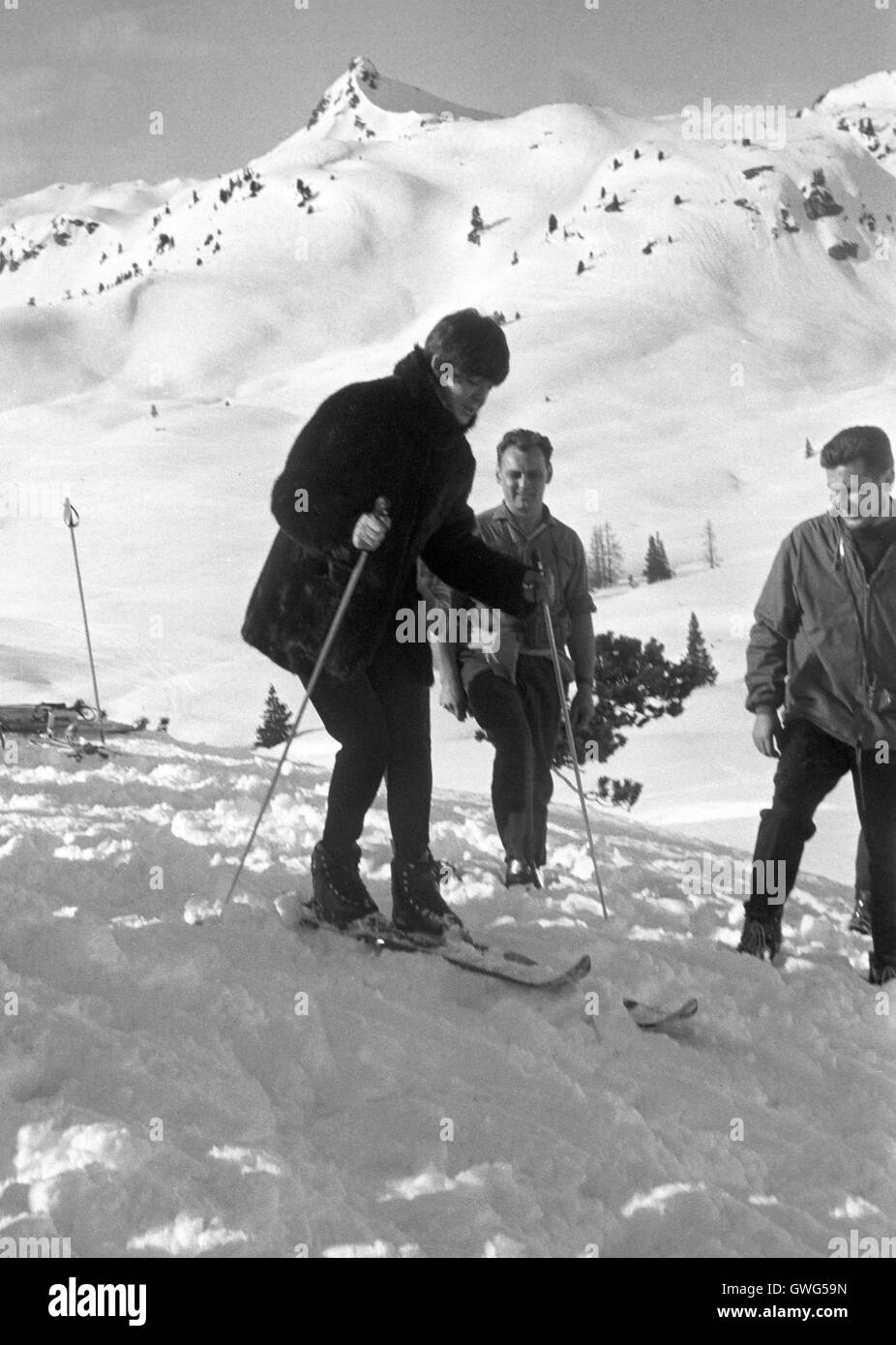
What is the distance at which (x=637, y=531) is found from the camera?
73.4 m

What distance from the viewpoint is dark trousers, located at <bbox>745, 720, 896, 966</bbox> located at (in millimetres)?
4578

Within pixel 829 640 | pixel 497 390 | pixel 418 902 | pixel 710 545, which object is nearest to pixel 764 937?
pixel 829 640

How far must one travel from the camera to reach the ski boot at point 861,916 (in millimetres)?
5492

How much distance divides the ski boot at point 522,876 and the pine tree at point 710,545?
57.3 metres

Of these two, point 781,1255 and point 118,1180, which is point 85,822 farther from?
point 781,1255

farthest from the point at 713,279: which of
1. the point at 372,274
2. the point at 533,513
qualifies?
the point at 533,513

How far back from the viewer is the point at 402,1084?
321 centimetres

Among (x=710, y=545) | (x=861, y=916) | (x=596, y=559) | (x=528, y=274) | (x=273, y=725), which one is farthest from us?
(x=528, y=274)

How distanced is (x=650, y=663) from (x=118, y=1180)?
24.9 meters

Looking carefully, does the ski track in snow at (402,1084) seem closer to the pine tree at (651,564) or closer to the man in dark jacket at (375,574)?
the man in dark jacket at (375,574)

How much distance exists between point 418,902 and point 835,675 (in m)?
1.55

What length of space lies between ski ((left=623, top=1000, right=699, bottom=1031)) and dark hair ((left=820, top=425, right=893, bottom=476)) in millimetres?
1740

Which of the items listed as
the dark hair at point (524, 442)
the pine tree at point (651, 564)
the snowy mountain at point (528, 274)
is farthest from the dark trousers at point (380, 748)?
the snowy mountain at point (528, 274)

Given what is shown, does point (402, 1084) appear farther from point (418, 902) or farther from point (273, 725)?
point (273, 725)
